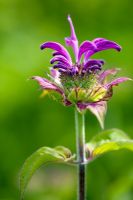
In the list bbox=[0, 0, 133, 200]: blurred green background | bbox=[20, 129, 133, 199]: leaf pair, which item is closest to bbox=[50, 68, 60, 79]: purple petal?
bbox=[20, 129, 133, 199]: leaf pair

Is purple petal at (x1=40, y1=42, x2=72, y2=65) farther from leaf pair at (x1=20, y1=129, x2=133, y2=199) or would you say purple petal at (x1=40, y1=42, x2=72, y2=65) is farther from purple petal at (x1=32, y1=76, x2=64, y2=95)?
leaf pair at (x1=20, y1=129, x2=133, y2=199)

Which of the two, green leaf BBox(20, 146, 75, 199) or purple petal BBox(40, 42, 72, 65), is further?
purple petal BBox(40, 42, 72, 65)

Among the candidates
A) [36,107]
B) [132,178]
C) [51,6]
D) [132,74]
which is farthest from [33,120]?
[51,6]

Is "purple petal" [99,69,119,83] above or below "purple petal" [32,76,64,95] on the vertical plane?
above

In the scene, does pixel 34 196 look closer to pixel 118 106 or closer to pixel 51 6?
pixel 118 106

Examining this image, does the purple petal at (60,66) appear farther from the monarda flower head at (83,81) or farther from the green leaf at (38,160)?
the green leaf at (38,160)

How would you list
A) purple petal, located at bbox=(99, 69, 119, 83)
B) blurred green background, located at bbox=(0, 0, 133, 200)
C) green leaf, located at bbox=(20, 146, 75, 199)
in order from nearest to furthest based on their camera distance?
1. green leaf, located at bbox=(20, 146, 75, 199)
2. purple petal, located at bbox=(99, 69, 119, 83)
3. blurred green background, located at bbox=(0, 0, 133, 200)

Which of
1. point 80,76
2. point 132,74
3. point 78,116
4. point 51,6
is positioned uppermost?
point 51,6

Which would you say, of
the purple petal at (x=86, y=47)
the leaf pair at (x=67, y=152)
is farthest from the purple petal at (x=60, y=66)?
the leaf pair at (x=67, y=152)
